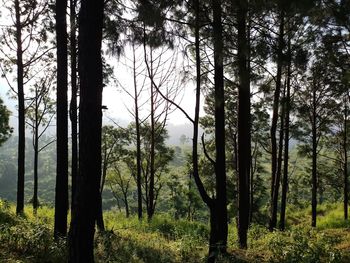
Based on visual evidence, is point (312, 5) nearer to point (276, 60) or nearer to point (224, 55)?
point (276, 60)

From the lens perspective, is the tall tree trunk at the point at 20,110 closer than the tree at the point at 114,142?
Yes

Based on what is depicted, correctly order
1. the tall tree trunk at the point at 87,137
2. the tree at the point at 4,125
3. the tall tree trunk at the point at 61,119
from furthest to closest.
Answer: the tree at the point at 4,125 < the tall tree trunk at the point at 61,119 < the tall tree trunk at the point at 87,137

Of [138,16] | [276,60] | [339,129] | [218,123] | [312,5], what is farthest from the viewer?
[339,129]

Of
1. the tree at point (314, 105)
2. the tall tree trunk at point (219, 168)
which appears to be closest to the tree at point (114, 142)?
the tree at point (314, 105)

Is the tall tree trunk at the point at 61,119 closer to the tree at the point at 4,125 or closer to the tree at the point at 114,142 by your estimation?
the tree at the point at 4,125

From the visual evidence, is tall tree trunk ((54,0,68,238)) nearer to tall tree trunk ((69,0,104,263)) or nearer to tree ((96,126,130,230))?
tall tree trunk ((69,0,104,263))

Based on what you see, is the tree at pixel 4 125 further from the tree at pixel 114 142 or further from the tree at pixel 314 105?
the tree at pixel 314 105

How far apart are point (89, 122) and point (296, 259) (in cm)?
468

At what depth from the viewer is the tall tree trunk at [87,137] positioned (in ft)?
18.4

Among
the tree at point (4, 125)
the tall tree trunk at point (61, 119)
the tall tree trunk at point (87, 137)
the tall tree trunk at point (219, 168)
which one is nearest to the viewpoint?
the tall tree trunk at point (87, 137)

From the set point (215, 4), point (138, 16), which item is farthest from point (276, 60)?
point (138, 16)

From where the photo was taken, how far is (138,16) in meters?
6.82

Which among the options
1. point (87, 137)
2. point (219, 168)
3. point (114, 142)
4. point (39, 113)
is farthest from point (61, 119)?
point (114, 142)

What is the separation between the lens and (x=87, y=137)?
5629mm
